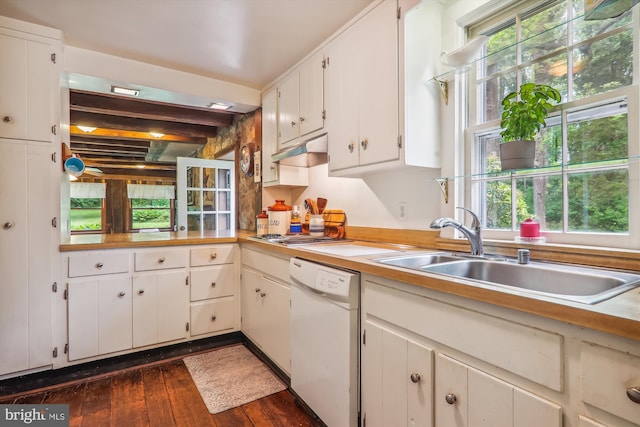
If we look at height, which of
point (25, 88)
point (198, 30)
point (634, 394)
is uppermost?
point (198, 30)

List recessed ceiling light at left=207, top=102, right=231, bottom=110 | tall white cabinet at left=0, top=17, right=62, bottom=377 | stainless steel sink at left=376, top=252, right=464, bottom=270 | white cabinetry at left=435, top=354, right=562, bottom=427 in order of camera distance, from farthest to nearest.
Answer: recessed ceiling light at left=207, top=102, right=231, bottom=110, tall white cabinet at left=0, top=17, right=62, bottom=377, stainless steel sink at left=376, top=252, right=464, bottom=270, white cabinetry at left=435, top=354, right=562, bottom=427

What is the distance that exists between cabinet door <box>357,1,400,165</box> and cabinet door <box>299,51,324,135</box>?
0.42m

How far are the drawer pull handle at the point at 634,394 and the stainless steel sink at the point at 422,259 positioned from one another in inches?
31.1

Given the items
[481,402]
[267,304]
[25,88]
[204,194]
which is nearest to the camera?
[481,402]

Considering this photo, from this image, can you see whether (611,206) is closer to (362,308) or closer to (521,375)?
(521,375)

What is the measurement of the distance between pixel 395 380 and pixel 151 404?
148 centimetres

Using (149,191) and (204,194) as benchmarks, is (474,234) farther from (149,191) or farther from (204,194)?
(149,191)

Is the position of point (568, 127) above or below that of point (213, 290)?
above

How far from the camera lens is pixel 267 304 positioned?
2170 mm

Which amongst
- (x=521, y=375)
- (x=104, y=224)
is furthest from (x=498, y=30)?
(x=104, y=224)

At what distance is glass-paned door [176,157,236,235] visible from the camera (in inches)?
166

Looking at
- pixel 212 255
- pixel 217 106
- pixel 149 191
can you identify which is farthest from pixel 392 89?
pixel 149 191

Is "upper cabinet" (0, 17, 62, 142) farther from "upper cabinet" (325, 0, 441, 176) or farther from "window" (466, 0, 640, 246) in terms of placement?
"window" (466, 0, 640, 246)

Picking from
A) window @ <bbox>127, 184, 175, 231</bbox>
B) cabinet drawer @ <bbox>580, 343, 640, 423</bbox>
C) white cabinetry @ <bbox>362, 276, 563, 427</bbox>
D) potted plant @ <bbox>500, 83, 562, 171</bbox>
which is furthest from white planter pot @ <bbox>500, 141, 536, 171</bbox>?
window @ <bbox>127, 184, 175, 231</bbox>
